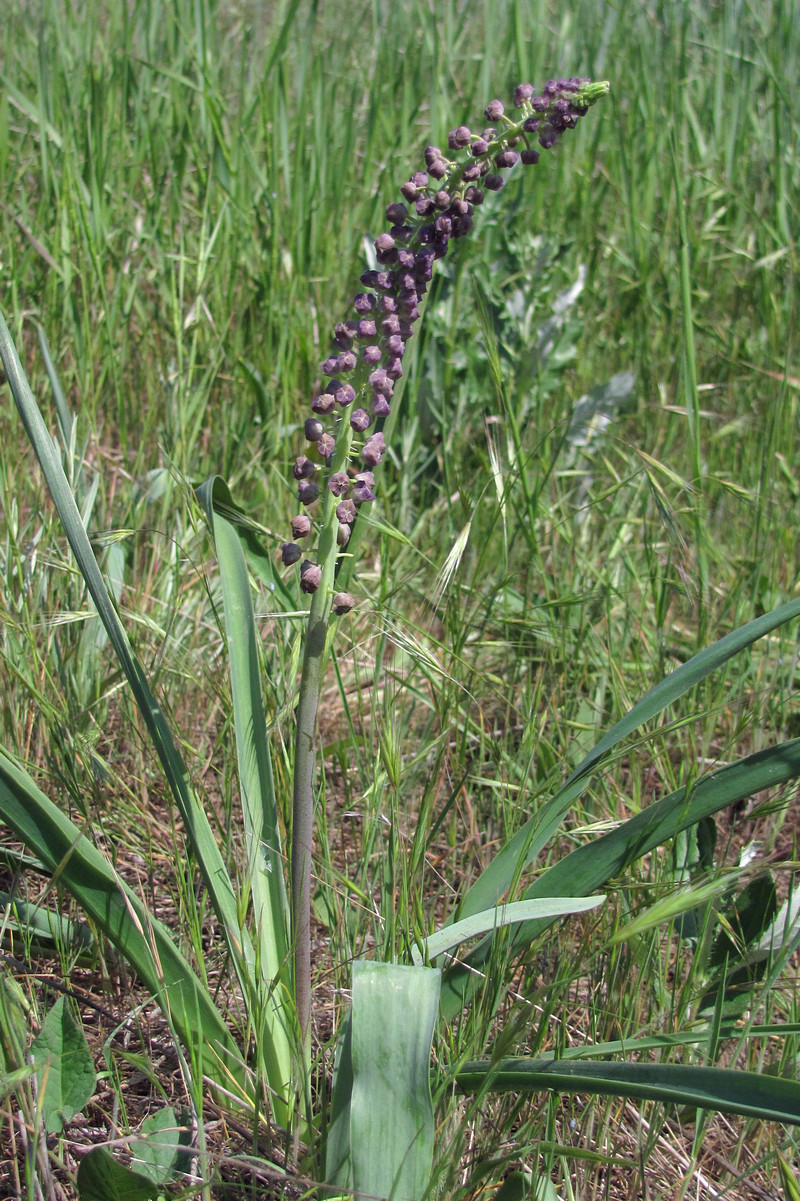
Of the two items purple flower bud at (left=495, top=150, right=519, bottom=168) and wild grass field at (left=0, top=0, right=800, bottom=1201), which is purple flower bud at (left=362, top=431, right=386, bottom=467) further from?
purple flower bud at (left=495, top=150, right=519, bottom=168)

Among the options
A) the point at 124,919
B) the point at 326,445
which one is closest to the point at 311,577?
the point at 326,445

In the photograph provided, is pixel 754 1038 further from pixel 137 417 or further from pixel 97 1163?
pixel 137 417

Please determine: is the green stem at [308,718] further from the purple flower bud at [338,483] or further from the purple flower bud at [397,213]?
the purple flower bud at [397,213]

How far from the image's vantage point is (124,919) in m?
1.22

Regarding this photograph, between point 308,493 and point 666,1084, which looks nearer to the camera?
point 666,1084

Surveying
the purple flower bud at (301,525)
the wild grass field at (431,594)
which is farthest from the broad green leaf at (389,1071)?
the purple flower bud at (301,525)

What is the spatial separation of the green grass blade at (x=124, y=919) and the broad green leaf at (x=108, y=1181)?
0.16 meters

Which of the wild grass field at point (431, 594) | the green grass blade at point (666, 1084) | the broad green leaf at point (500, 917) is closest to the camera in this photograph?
the green grass blade at point (666, 1084)

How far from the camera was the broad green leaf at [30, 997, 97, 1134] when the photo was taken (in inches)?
46.9

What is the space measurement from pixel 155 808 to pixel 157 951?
624 mm

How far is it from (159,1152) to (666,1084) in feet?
1.95

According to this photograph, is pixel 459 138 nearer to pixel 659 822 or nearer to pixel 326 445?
pixel 326 445

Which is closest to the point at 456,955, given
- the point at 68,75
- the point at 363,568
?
the point at 363,568

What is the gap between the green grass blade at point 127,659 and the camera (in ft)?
3.94
